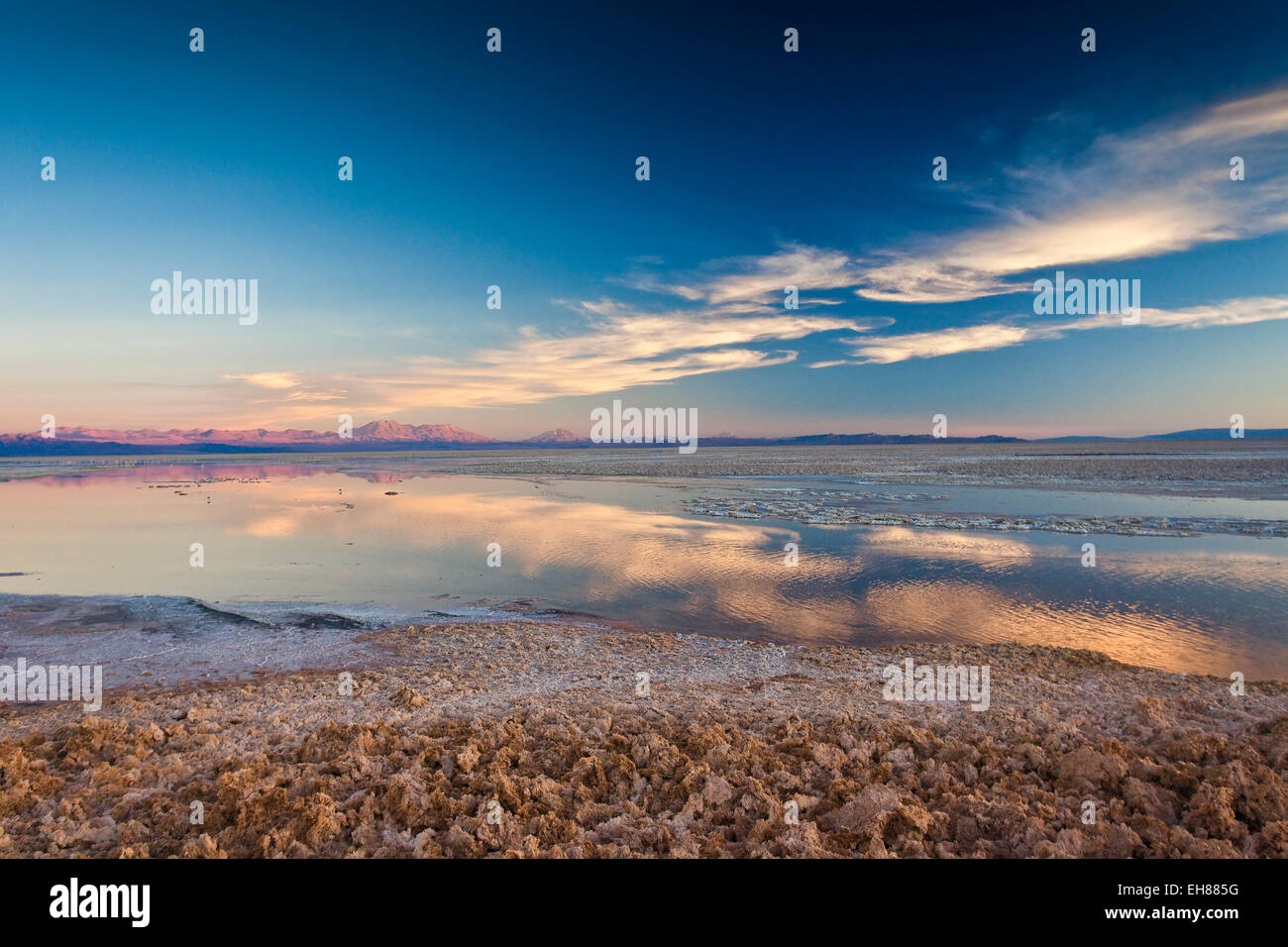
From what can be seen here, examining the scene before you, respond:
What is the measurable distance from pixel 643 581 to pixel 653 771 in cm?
874

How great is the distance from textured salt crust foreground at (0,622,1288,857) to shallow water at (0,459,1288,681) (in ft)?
8.35

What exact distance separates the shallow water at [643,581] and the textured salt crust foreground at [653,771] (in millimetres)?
2545

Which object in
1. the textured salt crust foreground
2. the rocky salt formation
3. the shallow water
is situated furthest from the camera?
the rocky salt formation

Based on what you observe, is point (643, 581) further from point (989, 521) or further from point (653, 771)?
point (989, 521)

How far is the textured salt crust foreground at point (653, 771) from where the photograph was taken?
4.01 meters

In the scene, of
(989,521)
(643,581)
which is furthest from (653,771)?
(989,521)

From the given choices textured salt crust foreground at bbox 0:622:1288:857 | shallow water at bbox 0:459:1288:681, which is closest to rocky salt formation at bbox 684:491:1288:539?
shallow water at bbox 0:459:1288:681

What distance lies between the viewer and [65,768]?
5070 mm

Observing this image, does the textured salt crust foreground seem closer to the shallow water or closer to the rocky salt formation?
the shallow water

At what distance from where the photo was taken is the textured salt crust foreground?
4.01m
